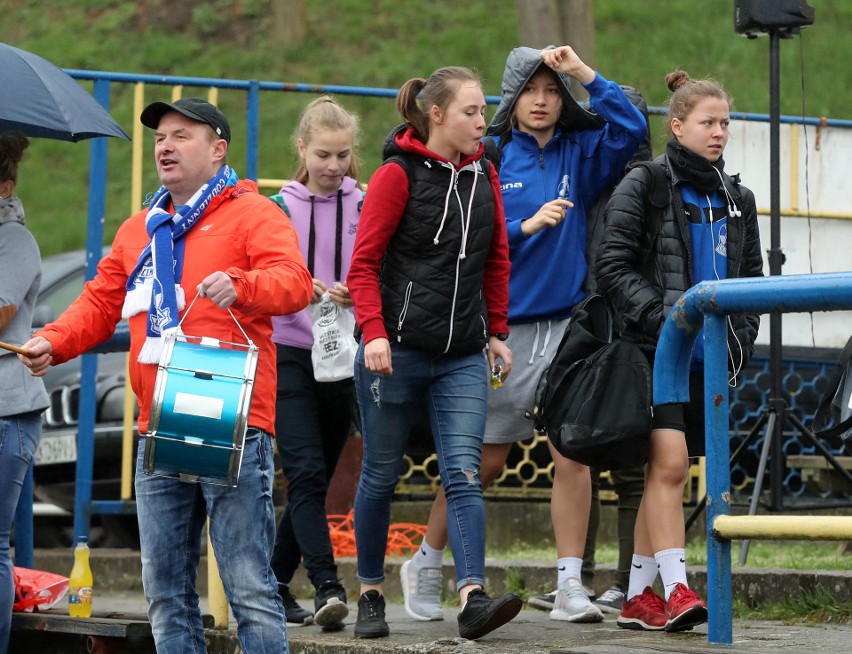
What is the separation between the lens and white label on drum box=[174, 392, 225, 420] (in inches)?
A: 162

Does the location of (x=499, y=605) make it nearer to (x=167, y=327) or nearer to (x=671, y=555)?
(x=671, y=555)

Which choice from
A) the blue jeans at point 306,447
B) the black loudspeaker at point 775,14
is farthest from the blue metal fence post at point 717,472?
the black loudspeaker at point 775,14

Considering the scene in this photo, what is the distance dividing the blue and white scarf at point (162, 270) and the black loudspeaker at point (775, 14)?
3.49 meters

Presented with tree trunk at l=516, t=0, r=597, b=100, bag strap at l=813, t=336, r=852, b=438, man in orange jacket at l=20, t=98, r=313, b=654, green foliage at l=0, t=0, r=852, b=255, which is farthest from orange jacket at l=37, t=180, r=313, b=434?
green foliage at l=0, t=0, r=852, b=255

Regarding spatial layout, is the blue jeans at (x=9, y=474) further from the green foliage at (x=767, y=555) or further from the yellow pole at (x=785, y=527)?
the green foliage at (x=767, y=555)

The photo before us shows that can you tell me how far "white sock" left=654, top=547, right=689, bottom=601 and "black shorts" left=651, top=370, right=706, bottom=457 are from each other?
389 mm

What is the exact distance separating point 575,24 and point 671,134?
8.04m

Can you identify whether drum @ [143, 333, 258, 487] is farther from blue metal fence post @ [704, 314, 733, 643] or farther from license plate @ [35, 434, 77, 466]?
license plate @ [35, 434, 77, 466]

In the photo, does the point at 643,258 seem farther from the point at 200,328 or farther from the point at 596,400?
the point at 200,328

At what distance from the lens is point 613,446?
16.3 ft

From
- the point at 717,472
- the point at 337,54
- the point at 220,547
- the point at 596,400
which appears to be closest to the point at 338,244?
the point at 596,400

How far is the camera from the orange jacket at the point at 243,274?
4.25 meters

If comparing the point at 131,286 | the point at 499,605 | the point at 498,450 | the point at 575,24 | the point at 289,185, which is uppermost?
the point at 575,24

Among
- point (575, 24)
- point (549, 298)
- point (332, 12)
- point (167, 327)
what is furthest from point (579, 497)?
point (332, 12)
